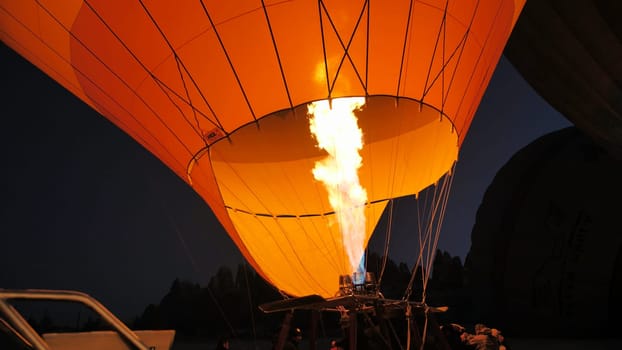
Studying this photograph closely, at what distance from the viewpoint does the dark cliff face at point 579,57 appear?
21.8ft

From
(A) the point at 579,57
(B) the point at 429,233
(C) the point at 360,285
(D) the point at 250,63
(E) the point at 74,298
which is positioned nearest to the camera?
(E) the point at 74,298

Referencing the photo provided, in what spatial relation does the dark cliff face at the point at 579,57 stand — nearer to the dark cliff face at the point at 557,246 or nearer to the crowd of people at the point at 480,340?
the dark cliff face at the point at 557,246

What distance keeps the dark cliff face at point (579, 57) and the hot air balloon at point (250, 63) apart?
316cm

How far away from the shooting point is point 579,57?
6949 millimetres

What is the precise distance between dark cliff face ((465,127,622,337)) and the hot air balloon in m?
5.45

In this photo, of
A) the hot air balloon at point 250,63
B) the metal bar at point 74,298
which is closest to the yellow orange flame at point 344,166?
the hot air balloon at point 250,63

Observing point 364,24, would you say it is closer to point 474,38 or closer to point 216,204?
point 474,38

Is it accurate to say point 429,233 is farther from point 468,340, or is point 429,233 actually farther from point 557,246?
point 557,246

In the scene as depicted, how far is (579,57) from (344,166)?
178 inches

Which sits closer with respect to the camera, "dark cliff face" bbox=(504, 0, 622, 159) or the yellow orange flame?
the yellow orange flame

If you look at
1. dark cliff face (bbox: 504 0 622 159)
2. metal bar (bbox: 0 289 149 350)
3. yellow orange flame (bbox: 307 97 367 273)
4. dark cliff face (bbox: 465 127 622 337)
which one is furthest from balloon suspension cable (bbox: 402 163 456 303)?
dark cliff face (bbox: 465 127 622 337)

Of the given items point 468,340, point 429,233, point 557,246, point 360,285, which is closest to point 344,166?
point 429,233

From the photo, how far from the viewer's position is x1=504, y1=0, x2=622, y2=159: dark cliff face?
665cm

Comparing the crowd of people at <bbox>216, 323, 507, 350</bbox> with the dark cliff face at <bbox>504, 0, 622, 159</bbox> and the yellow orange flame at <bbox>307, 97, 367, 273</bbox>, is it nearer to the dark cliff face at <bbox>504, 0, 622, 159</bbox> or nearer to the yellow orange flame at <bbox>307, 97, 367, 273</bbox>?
the yellow orange flame at <bbox>307, 97, 367, 273</bbox>
